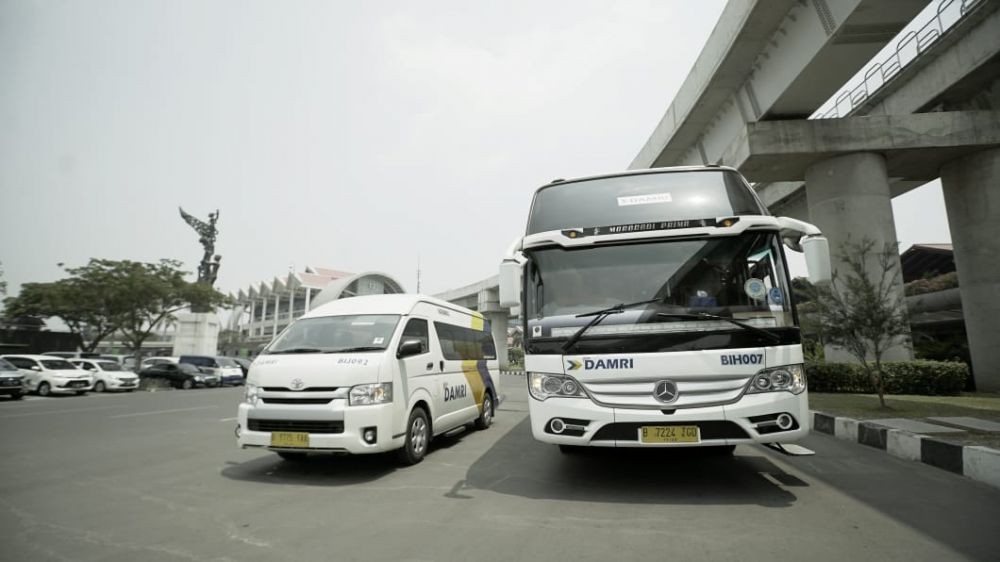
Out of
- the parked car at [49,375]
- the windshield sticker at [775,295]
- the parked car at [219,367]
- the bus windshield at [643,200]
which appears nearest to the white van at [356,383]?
the bus windshield at [643,200]

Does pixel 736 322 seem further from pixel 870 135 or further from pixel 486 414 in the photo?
pixel 870 135

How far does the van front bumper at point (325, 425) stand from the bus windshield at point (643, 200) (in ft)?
8.30

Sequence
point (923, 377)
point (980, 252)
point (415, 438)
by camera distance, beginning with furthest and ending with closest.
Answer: point (980, 252) < point (923, 377) < point (415, 438)

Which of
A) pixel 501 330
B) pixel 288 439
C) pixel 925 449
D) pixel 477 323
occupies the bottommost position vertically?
pixel 925 449

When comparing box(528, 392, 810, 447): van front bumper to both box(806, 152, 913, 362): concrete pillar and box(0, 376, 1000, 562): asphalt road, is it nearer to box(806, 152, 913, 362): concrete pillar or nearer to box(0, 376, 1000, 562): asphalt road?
box(0, 376, 1000, 562): asphalt road

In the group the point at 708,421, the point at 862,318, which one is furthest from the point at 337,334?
the point at 862,318

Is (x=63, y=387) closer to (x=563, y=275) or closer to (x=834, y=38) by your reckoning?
(x=563, y=275)

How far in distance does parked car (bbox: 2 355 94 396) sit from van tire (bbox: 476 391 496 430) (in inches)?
740

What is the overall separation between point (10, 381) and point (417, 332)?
17.9 m

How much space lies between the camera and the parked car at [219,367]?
84.6ft

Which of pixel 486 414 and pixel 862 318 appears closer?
pixel 486 414

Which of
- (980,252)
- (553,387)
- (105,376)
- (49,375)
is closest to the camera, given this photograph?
(553,387)

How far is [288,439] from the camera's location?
195 inches

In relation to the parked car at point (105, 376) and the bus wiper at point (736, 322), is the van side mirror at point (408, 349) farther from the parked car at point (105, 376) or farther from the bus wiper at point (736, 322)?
the parked car at point (105, 376)
